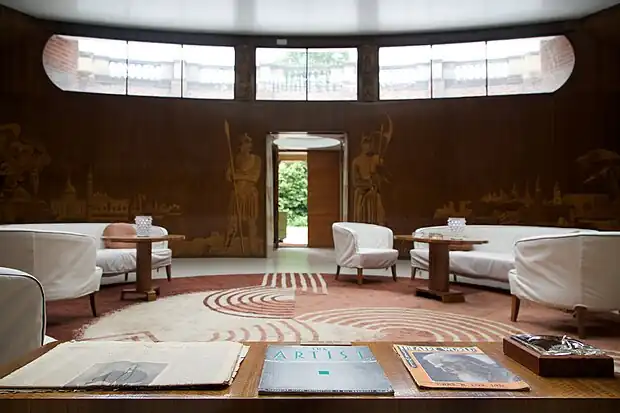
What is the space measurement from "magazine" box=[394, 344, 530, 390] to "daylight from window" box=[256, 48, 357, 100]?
9.13m

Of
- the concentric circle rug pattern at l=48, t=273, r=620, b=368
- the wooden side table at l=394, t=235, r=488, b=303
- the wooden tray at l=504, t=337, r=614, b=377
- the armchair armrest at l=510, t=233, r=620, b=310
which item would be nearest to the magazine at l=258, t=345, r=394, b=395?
the wooden tray at l=504, t=337, r=614, b=377

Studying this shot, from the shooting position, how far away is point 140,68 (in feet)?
32.6

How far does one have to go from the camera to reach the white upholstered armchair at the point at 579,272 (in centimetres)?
383

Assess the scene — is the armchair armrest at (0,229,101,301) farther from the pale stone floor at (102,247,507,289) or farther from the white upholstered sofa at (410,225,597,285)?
the white upholstered sofa at (410,225,597,285)

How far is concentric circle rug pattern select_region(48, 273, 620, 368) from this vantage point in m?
4.00

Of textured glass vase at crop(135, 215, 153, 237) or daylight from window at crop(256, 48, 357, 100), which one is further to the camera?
daylight from window at crop(256, 48, 357, 100)

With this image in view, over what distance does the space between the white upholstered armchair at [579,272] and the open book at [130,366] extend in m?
3.40

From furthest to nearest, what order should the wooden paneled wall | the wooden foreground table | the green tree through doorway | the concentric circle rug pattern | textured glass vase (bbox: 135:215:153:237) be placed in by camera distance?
the green tree through doorway, the wooden paneled wall, textured glass vase (bbox: 135:215:153:237), the concentric circle rug pattern, the wooden foreground table

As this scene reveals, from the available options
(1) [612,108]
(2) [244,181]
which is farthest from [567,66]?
(2) [244,181]

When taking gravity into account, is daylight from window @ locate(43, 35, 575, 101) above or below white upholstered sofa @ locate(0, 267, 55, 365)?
above

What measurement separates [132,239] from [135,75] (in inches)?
221

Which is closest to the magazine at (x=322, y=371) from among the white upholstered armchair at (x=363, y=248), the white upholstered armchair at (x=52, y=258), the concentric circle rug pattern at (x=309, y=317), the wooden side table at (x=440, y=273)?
the concentric circle rug pattern at (x=309, y=317)

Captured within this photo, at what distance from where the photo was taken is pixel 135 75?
32.5 feet

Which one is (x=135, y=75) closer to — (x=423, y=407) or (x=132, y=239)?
(x=132, y=239)
